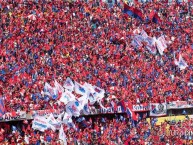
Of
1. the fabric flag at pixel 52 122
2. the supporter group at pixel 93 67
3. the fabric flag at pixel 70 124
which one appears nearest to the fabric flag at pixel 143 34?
the supporter group at pixel 93 67

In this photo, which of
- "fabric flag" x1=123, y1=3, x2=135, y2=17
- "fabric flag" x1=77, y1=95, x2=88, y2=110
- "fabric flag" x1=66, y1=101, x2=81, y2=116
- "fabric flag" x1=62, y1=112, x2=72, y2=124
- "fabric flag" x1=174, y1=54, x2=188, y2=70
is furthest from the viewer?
"fabric flag" x1=123, y1=3, x2=135, y2=17

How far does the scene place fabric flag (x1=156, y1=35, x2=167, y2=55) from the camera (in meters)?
46.1

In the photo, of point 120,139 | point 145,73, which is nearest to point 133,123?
point 120,139

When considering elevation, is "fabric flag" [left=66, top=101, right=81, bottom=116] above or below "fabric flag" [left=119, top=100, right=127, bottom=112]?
below

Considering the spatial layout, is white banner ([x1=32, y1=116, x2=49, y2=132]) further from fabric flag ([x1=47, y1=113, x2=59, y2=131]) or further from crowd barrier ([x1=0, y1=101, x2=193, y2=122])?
crowd barrier ([x1=0, y1=101, x2=193, y2=122])

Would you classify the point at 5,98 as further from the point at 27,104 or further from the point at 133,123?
the point at 133,123

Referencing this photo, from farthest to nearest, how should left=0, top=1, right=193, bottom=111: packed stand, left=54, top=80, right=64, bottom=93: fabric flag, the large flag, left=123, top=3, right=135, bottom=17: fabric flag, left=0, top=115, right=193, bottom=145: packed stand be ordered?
1. left=123, top=3, right=135, bottom=17: fabric flag
2. the large flag
3. left=0, top=1, right=193, bottom=111: packed stand
4. left=54, top=80, right=64, bottom=93: fabric flag
5. left=0, top=115, right=193, bottom=145: packed stand

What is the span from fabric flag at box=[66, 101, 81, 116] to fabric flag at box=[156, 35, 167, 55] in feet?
45.2

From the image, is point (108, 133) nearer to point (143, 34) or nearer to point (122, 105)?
point (122, 105)

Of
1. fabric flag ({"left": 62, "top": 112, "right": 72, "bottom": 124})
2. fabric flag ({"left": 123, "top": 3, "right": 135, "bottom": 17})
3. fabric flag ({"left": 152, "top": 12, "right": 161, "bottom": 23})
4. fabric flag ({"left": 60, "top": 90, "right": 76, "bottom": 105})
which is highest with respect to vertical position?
fabric flag ({"left": 123, "top": 3, "right": 135, "bottom": 17})

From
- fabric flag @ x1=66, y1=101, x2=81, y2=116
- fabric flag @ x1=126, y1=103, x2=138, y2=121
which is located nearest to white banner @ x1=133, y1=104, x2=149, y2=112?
fabric flag @ x1=126, y1=103, x2=138, y2=121

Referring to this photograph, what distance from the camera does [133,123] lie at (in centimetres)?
3634

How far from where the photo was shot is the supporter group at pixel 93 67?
107 feet

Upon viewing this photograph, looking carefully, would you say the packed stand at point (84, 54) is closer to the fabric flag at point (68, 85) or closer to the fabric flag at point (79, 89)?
the fabric flag at point (68, 85)
